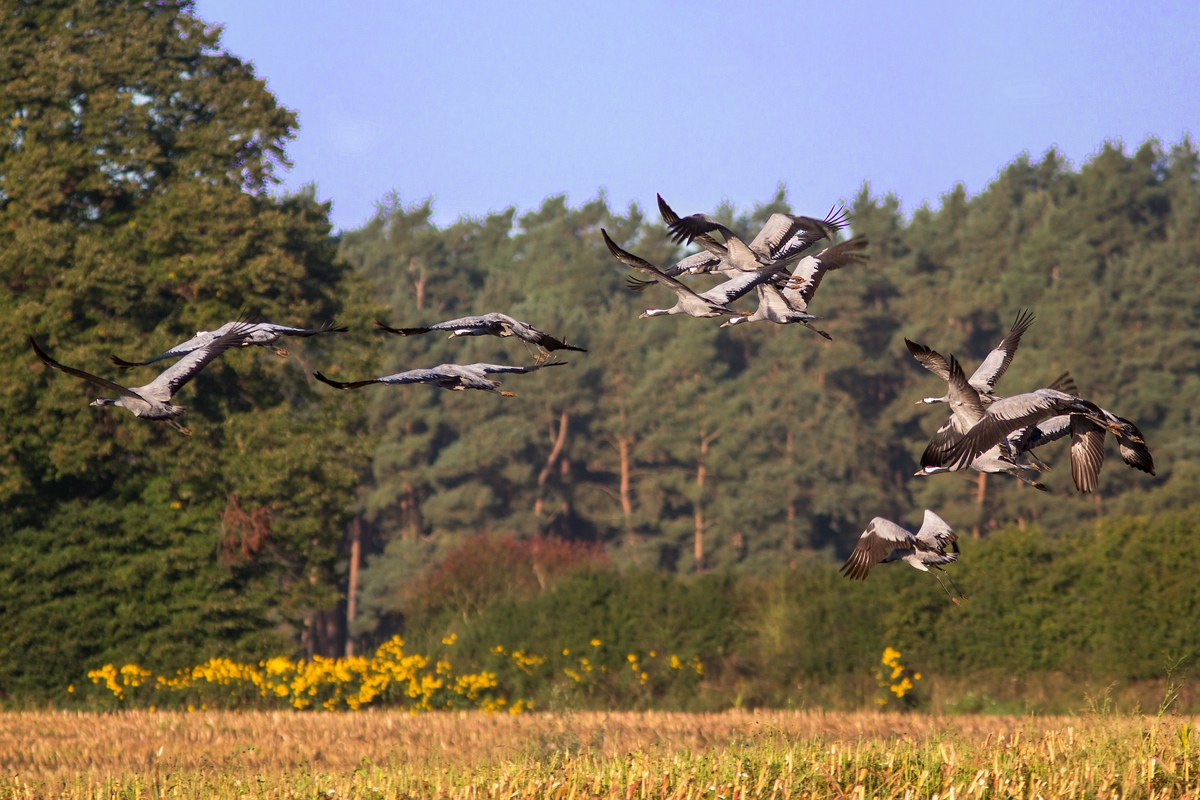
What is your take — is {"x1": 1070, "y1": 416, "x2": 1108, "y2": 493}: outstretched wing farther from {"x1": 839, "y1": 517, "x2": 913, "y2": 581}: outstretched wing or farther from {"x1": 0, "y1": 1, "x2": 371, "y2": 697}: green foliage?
{"x1": 0, "y1": 1, "x2": 371, "y2": 697}: green foliage

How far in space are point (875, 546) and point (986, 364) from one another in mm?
1557

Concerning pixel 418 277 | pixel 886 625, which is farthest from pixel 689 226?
pixel 418 277

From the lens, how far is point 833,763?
11.0m

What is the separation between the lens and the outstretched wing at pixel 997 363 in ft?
30.5

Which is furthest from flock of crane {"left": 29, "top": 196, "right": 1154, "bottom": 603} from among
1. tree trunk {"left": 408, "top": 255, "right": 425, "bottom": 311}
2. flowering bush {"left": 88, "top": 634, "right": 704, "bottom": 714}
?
tree trunk {"left": 408, "top": 255, "right": 425, "bottom": 311}

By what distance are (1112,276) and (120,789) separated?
2235 inches

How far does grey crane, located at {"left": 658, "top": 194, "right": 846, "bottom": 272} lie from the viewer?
885 centimetres

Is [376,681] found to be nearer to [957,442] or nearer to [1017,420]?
[957,442]

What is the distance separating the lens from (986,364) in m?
9.70

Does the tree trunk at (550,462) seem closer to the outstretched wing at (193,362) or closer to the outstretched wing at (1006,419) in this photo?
the outstretched wing at (193,362)

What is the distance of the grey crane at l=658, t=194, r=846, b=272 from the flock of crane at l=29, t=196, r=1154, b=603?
10mm

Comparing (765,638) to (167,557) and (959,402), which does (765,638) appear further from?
(959,402)

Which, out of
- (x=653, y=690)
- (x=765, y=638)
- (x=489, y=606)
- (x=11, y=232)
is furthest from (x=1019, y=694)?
(x=11, y=232)

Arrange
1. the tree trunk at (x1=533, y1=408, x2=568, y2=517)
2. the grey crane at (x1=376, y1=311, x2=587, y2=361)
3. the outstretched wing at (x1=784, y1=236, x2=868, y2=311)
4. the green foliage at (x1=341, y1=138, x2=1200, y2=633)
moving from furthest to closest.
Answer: the tree trunk at (x1=533, y1=408, x2=568, y2=517), the green foliage at (x1=341, y1=138, x2=1200, y2=633), the outstretched wing at (x1=784, y1=236, x2=868, y2=311), the grey crane at (x1=376, y1=311, x2=587, y2=361)
